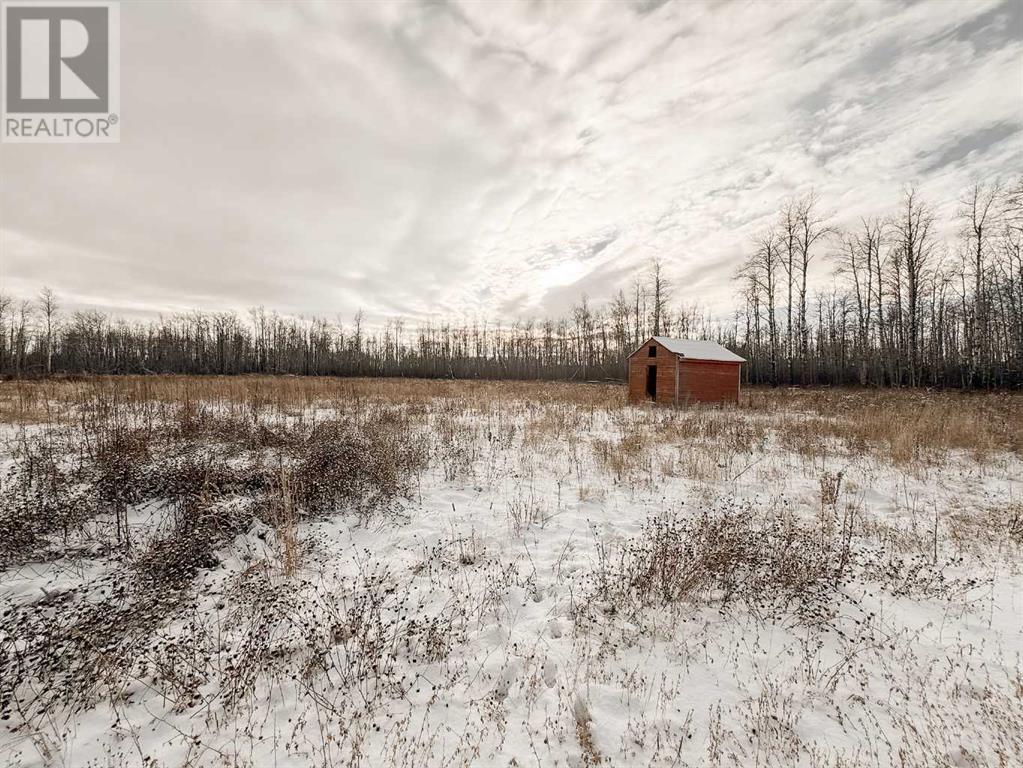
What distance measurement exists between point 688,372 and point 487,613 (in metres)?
16.7

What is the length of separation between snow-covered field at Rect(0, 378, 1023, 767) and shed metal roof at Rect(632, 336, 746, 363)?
35.0ft

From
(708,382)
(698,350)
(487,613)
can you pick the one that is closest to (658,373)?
(698,350)

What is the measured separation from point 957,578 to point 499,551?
5.04m

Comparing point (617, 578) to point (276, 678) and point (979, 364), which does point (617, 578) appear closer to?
point (276, 678)

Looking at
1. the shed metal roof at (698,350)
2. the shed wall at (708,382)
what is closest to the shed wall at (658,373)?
the shed metal roof at (698,350)

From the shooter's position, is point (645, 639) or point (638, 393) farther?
point (638, 393)

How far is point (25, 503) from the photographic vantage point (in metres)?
4.58

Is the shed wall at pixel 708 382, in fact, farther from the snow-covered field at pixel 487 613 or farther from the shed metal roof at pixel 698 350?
the snow-covered field at pixel 487 613

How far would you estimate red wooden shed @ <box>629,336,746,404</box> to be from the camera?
17.7 meters

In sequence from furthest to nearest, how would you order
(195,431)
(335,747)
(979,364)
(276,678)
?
(979,364) → (195,431) → (276,678) → (335,747)

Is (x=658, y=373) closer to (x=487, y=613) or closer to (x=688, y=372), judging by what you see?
(x=688, y=372)

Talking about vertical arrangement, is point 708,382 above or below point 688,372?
below

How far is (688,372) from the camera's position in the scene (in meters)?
17.8

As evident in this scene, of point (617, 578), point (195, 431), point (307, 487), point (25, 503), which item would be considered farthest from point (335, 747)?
point (195, 431)
